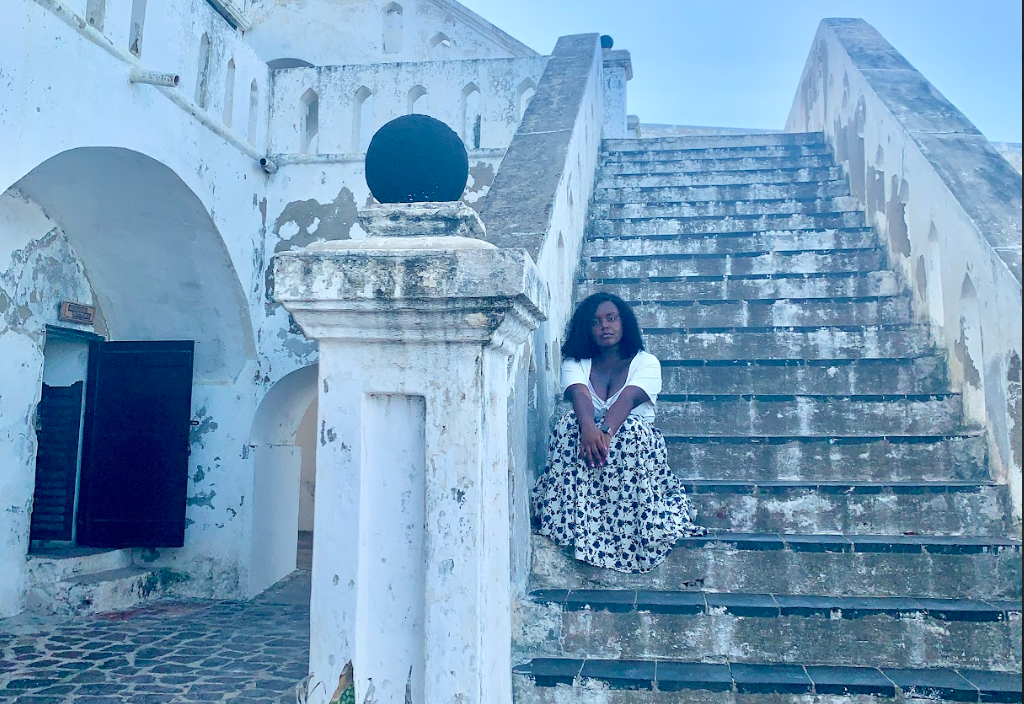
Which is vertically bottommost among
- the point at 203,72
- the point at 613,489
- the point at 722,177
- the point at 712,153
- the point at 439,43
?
the point at 613,489

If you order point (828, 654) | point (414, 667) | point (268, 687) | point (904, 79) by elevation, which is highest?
point (904, 79)

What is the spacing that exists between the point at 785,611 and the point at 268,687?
3.00 metres

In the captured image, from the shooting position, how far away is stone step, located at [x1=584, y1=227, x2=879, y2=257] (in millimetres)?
5203

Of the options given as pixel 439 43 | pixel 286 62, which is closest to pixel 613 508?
pixel 439 43

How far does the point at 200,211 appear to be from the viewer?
6.07 meters

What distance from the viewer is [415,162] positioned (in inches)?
77.9

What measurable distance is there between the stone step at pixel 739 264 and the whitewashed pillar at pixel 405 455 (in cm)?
335

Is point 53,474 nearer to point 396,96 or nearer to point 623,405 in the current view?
point 396,96

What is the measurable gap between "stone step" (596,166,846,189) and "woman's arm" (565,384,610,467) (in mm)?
3957

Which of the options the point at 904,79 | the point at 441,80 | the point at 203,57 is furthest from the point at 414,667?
the point at 441,80

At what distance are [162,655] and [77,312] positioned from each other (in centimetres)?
326

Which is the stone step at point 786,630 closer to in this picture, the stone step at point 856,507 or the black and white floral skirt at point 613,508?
the black and white floral skirt at point 613,508

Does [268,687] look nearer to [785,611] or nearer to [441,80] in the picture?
[785,611]

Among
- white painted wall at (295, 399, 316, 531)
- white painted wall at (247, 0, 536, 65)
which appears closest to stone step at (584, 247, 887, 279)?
white painted wall at (247, 0, 536, 65)
